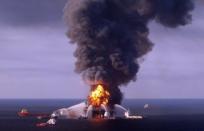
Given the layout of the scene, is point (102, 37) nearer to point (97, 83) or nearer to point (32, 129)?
point (97, 83)

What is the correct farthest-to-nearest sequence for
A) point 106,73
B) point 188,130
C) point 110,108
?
point 110,108, point 106,73, point 188,130

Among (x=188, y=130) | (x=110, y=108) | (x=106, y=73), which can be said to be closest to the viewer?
(x=188, y=130)

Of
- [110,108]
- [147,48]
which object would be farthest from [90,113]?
[147,48]

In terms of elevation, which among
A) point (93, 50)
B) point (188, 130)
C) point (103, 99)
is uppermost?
point (93, 50)

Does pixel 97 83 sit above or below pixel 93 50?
below

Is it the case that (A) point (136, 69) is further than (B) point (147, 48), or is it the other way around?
(B) point (147, 48)

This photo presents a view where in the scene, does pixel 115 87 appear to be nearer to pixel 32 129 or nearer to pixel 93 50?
pixel 93 50
